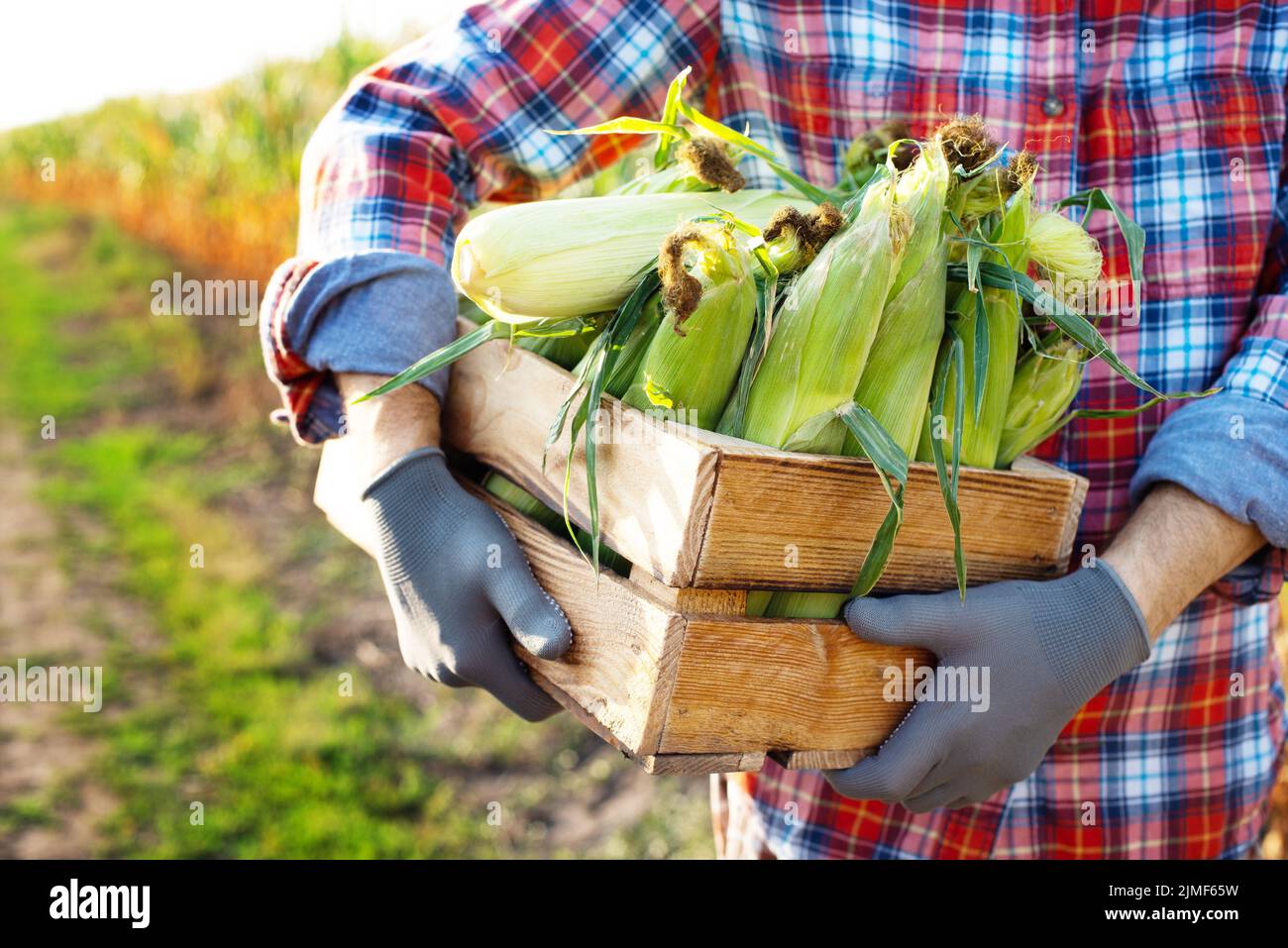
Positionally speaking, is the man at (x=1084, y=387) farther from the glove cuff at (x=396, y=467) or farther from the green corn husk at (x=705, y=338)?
the green corn husk at (x=705, y=338)

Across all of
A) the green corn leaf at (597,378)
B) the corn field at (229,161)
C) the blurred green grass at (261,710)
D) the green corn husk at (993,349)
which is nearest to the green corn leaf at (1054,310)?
the green corn husk at (993,349)

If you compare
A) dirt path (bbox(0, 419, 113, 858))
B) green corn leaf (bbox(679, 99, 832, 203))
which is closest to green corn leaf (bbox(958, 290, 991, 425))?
green corn leaf (bbox(679, 99, 832, 203))

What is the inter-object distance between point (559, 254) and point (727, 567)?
38cm

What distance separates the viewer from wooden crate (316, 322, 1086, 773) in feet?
3.87

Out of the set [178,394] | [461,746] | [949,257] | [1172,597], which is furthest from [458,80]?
[178,394]

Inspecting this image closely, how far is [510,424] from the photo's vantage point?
1.43 meters

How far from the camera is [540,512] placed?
1.43 m

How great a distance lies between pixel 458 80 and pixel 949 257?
737 mm

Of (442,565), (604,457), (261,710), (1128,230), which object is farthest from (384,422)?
(261,710)

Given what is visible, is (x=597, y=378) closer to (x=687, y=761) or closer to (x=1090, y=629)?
(x=687, y=761)

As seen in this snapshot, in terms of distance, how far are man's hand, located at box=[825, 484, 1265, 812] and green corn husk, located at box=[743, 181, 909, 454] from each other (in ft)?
0.80

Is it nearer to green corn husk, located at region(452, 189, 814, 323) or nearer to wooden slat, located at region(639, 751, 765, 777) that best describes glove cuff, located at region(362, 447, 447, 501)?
green corn husk, located at region(452, 189, 814, 323)

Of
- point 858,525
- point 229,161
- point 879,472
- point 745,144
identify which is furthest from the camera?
point 229,161
